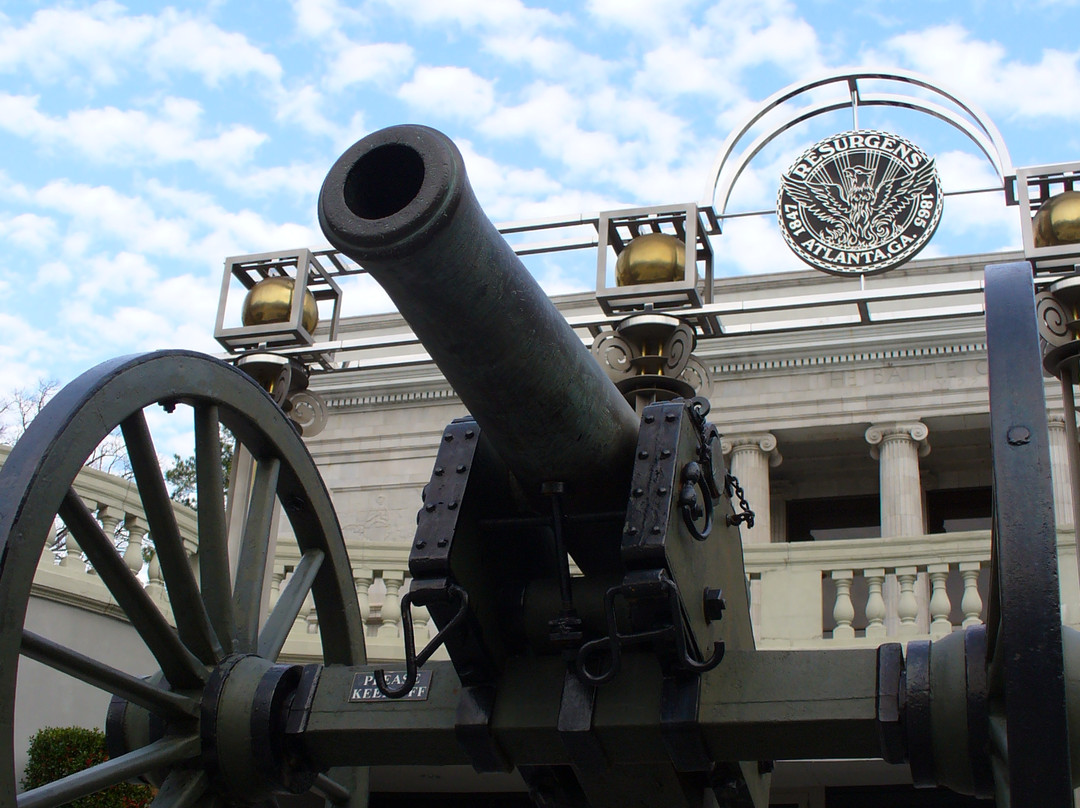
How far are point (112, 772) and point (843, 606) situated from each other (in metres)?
7.09

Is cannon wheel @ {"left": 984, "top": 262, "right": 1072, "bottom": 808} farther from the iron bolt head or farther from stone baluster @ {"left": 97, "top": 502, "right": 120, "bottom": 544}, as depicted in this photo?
stone baluster @ {"left": 97, "top": 502, "right": 120, "bottom": 544}

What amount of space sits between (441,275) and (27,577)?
4.28ft

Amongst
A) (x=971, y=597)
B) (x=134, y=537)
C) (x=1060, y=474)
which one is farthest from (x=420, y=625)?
(x=1060, y=474)

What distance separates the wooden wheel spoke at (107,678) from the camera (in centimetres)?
369

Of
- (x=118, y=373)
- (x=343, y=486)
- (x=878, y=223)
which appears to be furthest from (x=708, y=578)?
(x=343, y=486)

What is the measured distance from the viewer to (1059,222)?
30.2ft

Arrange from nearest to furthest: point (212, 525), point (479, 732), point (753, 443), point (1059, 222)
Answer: point (479, 732), point (212, 525), point (1059, 222), point (753, 443)

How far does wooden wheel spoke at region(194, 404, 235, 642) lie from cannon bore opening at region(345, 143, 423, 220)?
1.38 m

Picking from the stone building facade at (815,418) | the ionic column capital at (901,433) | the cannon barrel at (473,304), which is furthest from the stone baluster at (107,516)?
the ionic column capital at (901,433)

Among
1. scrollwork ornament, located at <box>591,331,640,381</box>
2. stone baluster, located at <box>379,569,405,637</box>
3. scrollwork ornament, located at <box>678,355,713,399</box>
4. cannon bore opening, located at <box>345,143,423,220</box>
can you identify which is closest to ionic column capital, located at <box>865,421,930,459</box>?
stone baluster, located at <box>379,569,405,637</box>

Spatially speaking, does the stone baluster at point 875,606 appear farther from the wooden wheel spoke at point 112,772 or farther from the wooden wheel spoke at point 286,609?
the wooden wheel spoke at point 112,772

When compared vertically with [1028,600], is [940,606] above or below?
above

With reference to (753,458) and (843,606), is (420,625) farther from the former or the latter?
(753,458)

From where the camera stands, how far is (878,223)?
42.6 feet
